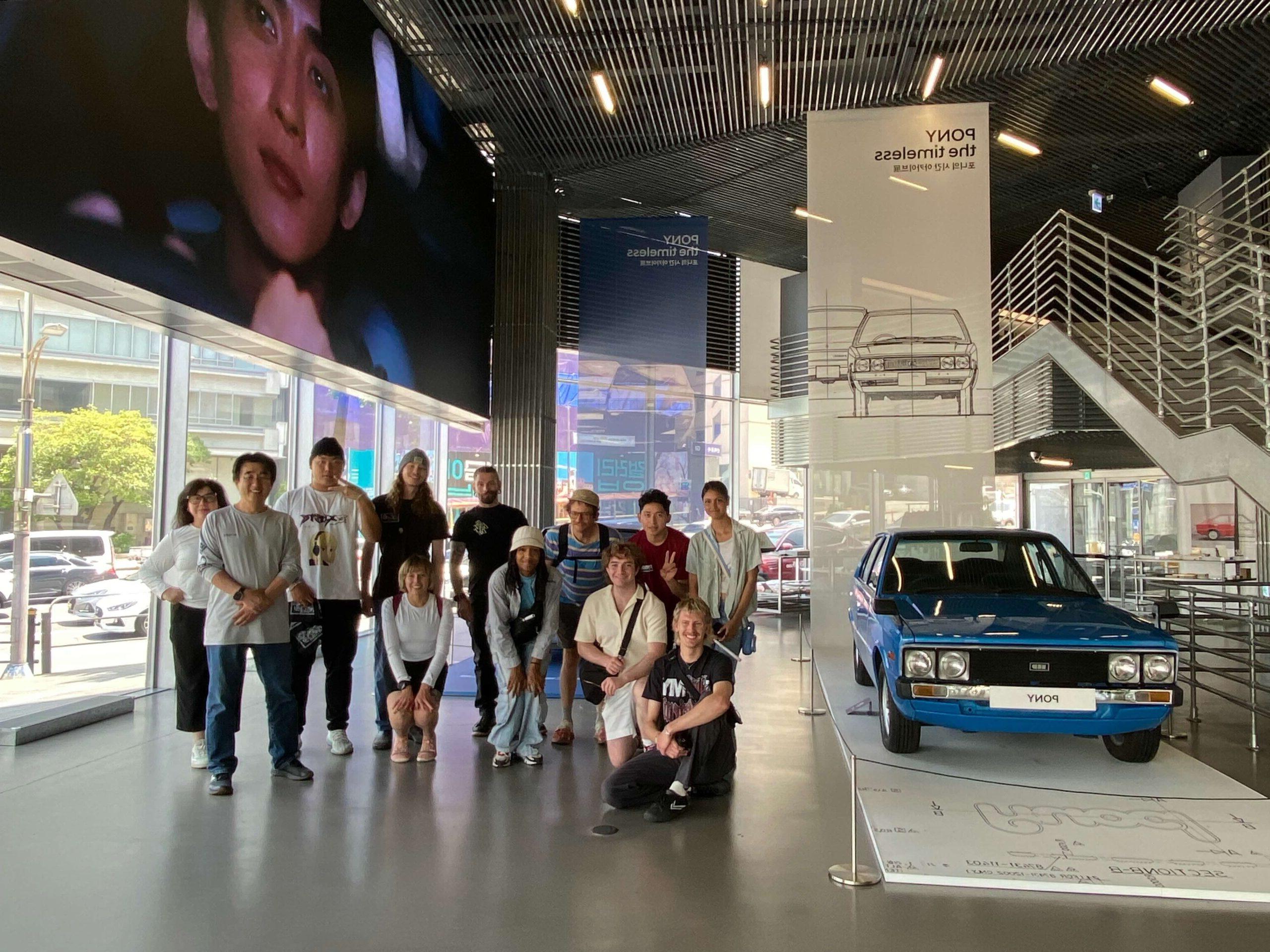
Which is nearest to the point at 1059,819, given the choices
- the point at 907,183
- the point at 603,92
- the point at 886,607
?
the point at 886,607

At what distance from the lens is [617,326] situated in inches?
463

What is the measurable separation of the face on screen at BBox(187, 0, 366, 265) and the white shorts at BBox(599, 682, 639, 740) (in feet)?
12.8

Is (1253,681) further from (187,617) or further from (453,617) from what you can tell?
(187,617)

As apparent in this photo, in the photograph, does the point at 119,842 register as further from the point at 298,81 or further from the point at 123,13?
the point at 298,81

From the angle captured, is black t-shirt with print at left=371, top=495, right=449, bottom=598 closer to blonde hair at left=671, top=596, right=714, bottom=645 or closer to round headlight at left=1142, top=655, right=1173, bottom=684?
blonde hair at left=671, top=596, right=714, bottom=645

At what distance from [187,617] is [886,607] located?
3.89 meters

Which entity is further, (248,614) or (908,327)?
(908,327)

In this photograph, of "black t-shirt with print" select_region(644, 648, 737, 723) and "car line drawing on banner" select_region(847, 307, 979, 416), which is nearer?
"black t-shirt with print" select_region(644, 648, 737, 723)

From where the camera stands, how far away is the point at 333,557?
5223 mm

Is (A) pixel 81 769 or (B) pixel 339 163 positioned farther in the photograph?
(B) pixel 339 163

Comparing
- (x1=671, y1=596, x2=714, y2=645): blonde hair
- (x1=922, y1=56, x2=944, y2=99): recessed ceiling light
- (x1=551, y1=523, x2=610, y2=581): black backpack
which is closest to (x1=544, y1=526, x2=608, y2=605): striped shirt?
(x1=551, y1=523, x2=610, y2=581): black backpack

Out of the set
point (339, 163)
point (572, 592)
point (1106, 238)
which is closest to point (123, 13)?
point (339, 163)

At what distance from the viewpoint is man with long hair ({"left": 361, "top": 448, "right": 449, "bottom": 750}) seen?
5398 millimetres

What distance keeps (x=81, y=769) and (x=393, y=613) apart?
70.3 inches
